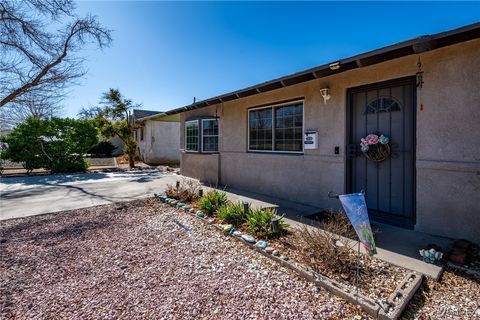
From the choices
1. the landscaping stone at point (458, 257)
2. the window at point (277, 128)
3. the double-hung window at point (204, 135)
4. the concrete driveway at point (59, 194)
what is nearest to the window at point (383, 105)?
the window at point (277, 128)

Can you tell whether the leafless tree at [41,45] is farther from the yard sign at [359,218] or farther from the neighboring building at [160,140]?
the yard sign at [359,218]

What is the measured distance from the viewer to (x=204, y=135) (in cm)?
959

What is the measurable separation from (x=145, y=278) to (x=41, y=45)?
48.8 feet

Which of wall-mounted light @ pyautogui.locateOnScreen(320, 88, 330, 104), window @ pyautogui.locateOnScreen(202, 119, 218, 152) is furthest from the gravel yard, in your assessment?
window @ pyautogui.locateOnScreen(202, 119, 218, 152)

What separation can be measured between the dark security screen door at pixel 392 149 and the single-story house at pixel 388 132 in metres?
Answer: 0.02

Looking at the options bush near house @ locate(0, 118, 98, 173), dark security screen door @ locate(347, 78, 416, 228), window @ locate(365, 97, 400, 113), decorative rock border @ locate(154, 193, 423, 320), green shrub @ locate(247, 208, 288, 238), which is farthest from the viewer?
bush near house @ locate(0, 118, 98, 173)

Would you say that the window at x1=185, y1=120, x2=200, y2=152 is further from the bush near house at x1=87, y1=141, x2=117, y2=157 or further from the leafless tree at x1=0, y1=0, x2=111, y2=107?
the bush near house at x1=87, y1=141, x2=117, y2=157

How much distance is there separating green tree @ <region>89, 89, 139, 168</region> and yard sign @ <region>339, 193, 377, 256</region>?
14.7 m

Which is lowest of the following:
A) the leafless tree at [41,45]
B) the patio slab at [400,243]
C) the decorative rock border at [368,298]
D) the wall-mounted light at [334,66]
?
the decorative rock border at [368,298]

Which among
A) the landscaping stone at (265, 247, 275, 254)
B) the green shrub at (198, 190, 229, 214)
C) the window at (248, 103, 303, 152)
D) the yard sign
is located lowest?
the landscaping stone at (265, 247, 275, 254)

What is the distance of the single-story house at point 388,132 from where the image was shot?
3.60 metres

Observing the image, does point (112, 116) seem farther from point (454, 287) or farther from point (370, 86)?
point (454, 287)

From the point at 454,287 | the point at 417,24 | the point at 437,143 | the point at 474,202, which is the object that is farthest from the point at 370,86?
the point at 454,287

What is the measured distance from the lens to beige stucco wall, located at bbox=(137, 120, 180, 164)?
679 inches
